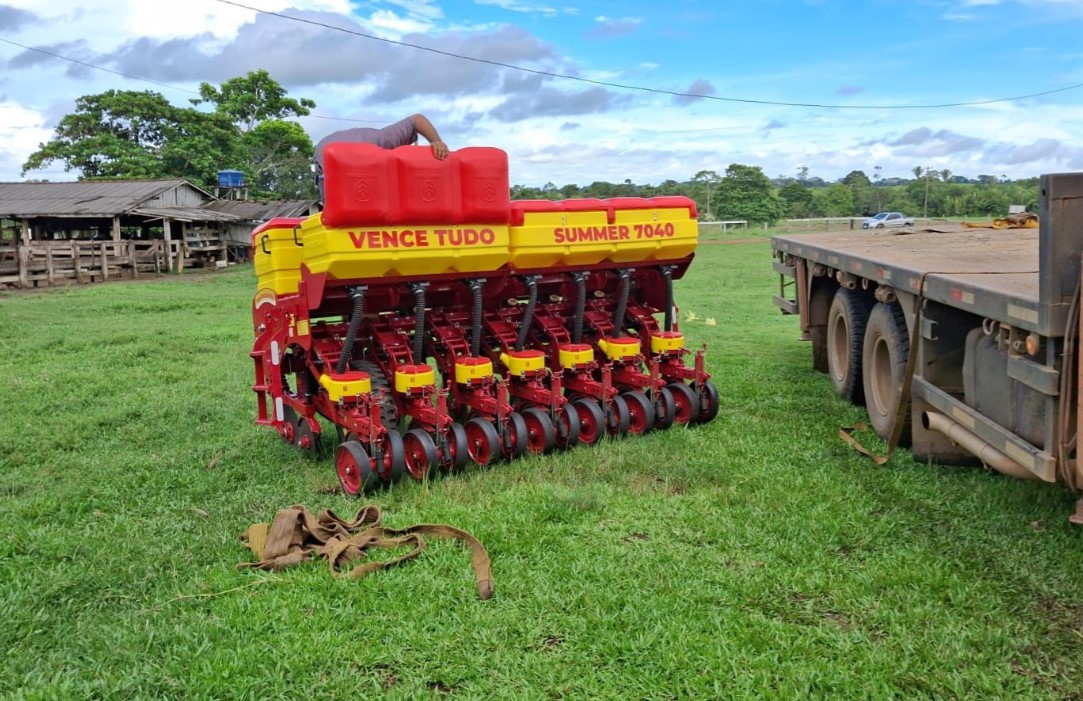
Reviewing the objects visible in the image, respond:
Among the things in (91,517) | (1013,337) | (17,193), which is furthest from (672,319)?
(17,193)

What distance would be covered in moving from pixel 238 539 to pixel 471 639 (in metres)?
1.91

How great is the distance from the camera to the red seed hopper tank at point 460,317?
19.1 feet

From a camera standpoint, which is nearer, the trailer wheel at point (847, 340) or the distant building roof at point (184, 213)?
the trailer wheel at point (847, 340)

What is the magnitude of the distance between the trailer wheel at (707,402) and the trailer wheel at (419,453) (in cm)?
238

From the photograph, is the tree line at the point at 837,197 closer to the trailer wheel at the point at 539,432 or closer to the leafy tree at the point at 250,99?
the leafy tree at the point at 250,99

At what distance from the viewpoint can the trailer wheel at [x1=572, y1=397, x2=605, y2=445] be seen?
6.71 meters

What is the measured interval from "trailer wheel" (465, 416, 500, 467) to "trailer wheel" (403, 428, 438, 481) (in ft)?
1.08

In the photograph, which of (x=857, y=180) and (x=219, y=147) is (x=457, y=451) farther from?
(x=857, y=180)

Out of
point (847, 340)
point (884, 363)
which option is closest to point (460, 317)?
point (884, 363)

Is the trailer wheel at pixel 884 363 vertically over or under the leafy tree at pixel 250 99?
under

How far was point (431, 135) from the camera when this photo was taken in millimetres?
6316

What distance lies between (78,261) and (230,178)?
15258mm

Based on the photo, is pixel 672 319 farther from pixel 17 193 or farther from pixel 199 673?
pixel 17 193

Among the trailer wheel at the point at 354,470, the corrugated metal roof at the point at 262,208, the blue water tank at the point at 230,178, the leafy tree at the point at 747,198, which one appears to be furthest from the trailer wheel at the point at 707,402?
the leafy tree at the point at 747,198
